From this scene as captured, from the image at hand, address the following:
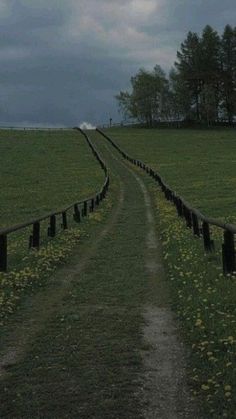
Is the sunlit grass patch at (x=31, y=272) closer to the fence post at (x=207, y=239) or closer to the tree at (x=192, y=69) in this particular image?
the fence post at (x=207, y=239)

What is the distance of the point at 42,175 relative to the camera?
5025 centimetres

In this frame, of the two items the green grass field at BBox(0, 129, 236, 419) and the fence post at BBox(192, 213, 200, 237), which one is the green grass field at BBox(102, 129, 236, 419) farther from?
the fence post at BBox(192, 213, 200, 237)

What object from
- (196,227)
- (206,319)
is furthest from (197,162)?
(206,319)

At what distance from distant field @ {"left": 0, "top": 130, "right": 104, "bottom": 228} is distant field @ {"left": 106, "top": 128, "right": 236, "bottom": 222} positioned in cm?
627

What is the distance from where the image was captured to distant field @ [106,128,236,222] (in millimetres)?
30997

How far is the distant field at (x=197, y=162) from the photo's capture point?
30997 mm

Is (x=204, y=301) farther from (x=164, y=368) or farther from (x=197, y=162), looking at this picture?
(x=197, y=162)

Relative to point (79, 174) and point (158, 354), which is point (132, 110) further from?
point (158, 354)

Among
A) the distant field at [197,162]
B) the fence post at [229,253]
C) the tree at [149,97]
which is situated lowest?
the distant field at [197,162]

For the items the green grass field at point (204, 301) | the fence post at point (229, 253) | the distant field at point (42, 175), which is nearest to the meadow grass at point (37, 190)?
the distant field at point (42, 175)

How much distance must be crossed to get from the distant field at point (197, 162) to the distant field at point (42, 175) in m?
6.27

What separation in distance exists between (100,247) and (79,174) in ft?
112

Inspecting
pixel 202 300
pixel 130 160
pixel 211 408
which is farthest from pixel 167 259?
pixel 130 160

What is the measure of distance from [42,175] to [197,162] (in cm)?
1669
